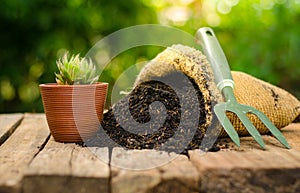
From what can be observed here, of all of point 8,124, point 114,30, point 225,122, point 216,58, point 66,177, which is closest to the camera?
point 66,177

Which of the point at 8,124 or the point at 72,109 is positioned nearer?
the point at 72,109

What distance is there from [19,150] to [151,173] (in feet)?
1.49

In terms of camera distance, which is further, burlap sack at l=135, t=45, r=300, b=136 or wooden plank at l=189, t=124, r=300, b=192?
burlap sack at l=135, t=45, r=300, b=136

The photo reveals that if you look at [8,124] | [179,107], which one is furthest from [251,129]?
[8,124]

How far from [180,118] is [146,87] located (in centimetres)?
17

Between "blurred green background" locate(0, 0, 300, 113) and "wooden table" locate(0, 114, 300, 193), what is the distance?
1610 mm

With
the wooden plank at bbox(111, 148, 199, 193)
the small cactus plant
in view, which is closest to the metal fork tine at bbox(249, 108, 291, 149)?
the wooden plank at bbox(111, 148, 199, 193)

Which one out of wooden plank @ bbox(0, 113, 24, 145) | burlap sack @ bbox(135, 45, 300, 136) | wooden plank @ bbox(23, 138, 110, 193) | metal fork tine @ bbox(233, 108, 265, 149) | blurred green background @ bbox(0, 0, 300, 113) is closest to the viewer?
wooden plank @ bbox(23, 138, 110, 193)

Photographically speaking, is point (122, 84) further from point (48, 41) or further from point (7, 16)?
point (7, 16)

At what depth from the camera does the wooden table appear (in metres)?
0.92

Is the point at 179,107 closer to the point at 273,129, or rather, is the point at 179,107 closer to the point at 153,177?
the point at 273,129

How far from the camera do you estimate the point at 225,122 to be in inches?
48.1

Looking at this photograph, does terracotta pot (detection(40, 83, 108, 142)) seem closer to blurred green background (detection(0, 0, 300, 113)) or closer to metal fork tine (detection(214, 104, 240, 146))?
metal fork tine (detection(214, 104, 240, 146))

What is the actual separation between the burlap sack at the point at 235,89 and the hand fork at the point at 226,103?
39 mm
